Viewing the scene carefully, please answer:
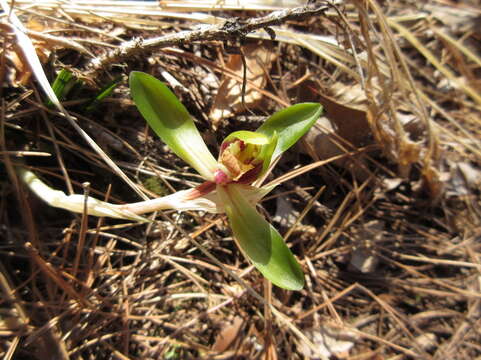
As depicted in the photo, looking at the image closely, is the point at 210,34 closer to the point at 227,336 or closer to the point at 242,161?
the point at 242,161

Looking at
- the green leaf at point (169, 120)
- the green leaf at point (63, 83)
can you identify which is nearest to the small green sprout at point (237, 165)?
the green leaf at point (169, 120)

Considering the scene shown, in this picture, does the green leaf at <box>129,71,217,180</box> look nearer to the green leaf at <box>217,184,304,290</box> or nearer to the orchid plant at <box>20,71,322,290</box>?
the orchid plant at <box>20,71,322,290</box>

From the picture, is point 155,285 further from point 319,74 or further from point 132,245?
point 319,74

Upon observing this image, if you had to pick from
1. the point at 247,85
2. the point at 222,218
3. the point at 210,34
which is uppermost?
the point at 210,34

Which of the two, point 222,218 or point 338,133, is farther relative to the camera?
point 338,133

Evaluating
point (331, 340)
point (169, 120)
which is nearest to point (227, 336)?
point (331, 340)

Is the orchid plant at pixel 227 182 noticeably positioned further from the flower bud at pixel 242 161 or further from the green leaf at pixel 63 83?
the green leaf at pixel 63 83

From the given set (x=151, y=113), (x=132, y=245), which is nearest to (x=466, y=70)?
(x=151, y=113)

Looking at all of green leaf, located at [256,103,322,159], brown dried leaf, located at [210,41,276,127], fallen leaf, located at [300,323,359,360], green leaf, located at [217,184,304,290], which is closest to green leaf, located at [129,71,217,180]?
green leaf, located at [217,184,304,290]
